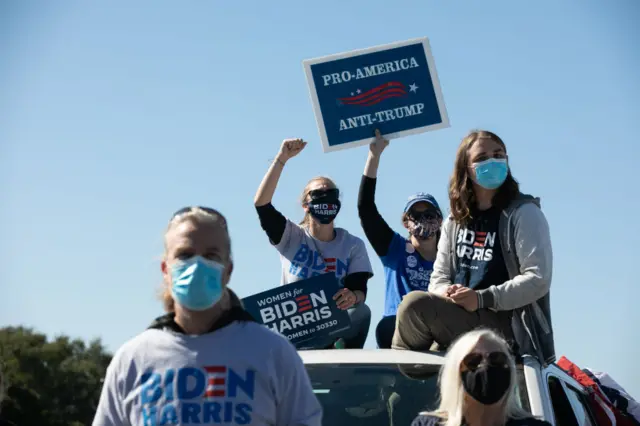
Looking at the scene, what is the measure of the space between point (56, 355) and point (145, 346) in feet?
141

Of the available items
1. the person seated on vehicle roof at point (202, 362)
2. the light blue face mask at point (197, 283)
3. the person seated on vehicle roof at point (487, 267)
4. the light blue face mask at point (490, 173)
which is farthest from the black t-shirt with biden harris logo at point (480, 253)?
the light blue face mask at point (197, 283)

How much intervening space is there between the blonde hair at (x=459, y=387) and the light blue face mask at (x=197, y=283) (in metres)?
1.17

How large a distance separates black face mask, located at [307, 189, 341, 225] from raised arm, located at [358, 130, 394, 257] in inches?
6.8

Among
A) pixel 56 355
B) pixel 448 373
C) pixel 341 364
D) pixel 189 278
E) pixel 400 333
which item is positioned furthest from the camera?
pixel 56 355

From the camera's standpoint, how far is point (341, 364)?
5312 millimetres

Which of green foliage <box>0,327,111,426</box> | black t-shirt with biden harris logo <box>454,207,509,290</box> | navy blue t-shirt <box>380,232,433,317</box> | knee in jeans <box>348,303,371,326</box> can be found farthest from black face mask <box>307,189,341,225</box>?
green foliage <box>0,327,111,426</box>

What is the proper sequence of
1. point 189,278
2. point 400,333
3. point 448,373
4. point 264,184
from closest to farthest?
point 189,278 → point 448,373 → point 400,333 → point 264,184

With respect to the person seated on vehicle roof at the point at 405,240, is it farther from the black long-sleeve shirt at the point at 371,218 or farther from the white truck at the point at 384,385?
the white truck at the point at 384,385

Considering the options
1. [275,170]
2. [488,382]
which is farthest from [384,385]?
[275,170]

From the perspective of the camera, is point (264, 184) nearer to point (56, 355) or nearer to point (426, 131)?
point (426, 131)

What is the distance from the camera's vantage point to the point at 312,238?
23.5 feet

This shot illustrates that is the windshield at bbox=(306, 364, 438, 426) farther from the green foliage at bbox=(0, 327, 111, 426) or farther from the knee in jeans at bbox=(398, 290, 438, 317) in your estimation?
the green foliage at bbox=(0, 327, 111, 426)

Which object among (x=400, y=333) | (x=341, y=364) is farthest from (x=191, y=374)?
(x=400, y=333)

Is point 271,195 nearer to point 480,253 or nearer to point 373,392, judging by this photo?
point 480,253
